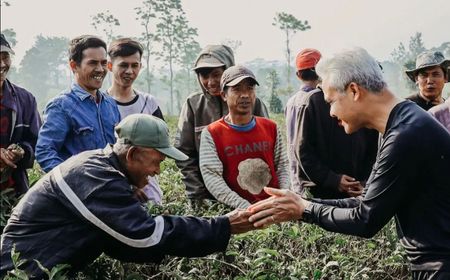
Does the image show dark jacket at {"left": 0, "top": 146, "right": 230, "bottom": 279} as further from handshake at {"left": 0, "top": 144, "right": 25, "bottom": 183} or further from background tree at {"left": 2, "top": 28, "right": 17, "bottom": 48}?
background tree at {"left": 2, "top": 28, "right": 17, "bottom": 48}

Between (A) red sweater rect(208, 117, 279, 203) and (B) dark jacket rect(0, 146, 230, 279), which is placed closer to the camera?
(B) dark jacket rect(0, 146, 230, 279)

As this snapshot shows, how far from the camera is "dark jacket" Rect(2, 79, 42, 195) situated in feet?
10.9

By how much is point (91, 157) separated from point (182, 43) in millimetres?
57434

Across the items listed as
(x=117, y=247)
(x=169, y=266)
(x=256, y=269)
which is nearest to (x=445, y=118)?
(x=256, y=269)

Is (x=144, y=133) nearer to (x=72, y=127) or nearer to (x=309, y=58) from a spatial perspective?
(x=72, y=127)

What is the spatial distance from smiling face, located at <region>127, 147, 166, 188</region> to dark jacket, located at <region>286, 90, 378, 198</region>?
1693 mm

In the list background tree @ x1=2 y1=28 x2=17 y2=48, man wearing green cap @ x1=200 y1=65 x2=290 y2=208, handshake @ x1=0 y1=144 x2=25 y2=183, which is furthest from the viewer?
background tree @ x1=2 y1=28 x2=17 y2=48

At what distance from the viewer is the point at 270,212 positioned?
2.79 meters

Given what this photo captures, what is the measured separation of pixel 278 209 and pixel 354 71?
91cm

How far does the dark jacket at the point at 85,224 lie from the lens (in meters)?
2.21

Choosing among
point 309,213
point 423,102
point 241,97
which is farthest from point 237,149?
point 423,102

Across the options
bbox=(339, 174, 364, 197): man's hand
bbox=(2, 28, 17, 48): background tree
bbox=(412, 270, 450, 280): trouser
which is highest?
bbox=(2, 28, 17, 48): background tree

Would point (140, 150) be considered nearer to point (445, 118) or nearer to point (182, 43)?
point (445, 118)

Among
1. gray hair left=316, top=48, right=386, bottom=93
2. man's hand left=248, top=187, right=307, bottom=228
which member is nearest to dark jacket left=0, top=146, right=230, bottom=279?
man's hand left=248, top=187, right=307, bottom=228
